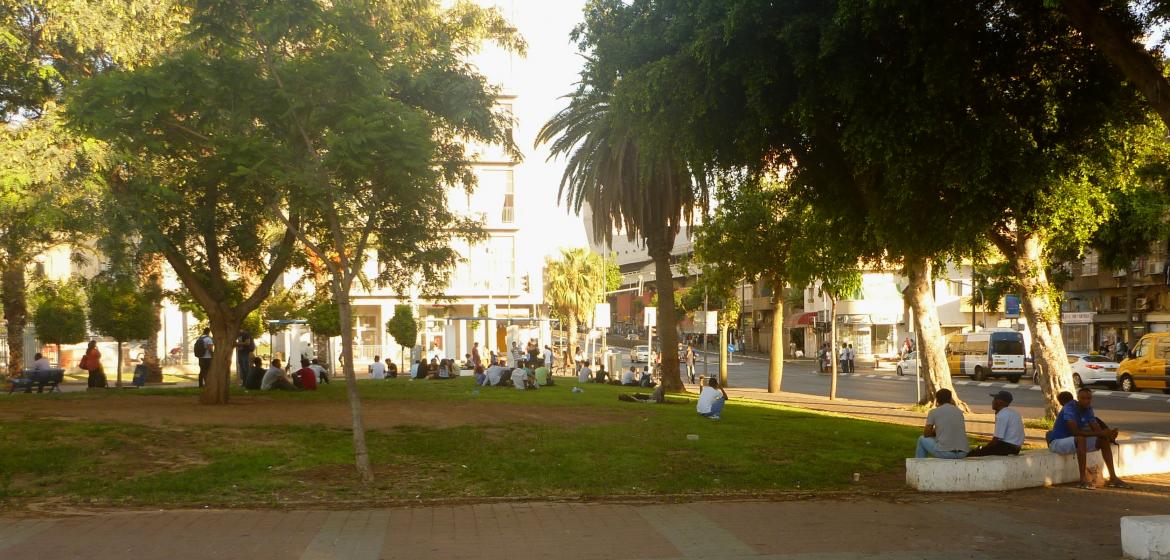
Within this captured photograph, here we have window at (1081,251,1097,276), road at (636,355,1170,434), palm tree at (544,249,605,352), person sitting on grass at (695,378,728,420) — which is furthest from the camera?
palm tree at (544,249,605,352)

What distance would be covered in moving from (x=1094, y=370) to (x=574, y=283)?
34471 millimetres

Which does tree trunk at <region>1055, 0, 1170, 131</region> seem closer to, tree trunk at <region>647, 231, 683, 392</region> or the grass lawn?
the grass lawn

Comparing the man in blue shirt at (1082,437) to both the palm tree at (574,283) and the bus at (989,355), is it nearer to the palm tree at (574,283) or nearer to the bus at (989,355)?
the bus at (989,355)

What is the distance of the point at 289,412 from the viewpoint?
17.2m

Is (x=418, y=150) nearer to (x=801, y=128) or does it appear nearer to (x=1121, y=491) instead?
(x=801, y=128)

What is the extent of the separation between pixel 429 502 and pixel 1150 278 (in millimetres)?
50653

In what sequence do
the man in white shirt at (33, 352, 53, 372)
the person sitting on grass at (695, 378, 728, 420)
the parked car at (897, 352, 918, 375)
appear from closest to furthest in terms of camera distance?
the person sitting on grass at (695, 378, 728, 420) → the man in white shirt at (33, 352, 53, 372) → the parked car at (897, 352, 918, 375)

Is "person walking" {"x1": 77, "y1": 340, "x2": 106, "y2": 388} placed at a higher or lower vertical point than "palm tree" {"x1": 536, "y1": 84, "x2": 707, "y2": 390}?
lower

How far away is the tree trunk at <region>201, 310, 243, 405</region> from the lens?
18.5 meters

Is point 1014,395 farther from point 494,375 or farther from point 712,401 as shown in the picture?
point 712,401

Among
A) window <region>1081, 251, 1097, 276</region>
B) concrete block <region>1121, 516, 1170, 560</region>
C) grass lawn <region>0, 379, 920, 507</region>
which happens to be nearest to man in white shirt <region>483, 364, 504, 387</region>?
grass lawn <region>0, 379, 920, 507</region>

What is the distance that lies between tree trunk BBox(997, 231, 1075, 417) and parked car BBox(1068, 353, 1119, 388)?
20.4 meters

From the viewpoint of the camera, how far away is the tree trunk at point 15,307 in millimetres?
26562

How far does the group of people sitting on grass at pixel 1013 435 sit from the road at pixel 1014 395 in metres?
8.57
